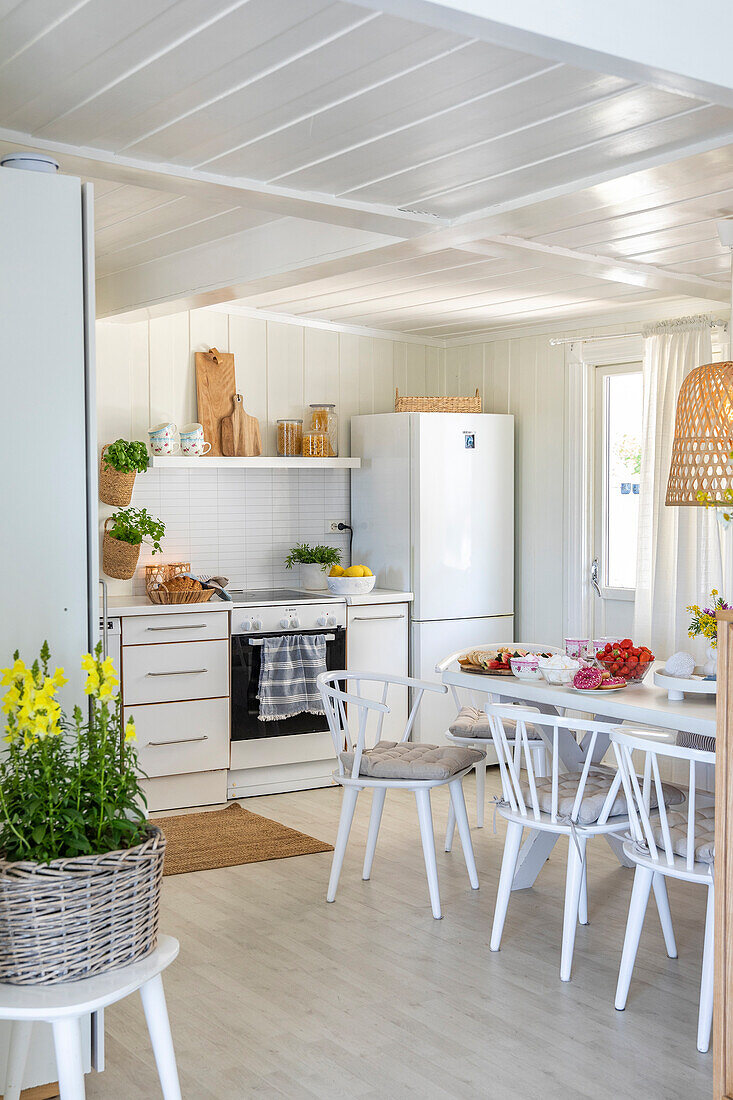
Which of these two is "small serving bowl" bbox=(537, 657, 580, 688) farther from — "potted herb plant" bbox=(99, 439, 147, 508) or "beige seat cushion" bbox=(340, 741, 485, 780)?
"potted herb plant" bbox=(99, 439, 147, 508)

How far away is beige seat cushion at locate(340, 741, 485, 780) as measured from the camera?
3883mm

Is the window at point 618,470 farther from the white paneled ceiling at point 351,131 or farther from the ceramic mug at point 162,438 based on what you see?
the ceramic mug at point 162,438

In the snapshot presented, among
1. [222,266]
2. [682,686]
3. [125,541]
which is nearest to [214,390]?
[125,541]

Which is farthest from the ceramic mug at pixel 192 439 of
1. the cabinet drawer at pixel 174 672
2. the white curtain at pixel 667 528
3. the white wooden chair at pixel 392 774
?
the white curtain at pixel 667 528

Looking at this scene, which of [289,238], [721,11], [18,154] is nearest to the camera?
[721,11]

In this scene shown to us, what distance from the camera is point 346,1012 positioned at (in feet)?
10.3

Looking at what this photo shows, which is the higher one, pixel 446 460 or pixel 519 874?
pixel 446 460

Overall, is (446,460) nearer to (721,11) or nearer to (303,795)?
(303,795)

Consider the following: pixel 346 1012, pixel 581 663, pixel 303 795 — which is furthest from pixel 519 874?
pixel 303 795

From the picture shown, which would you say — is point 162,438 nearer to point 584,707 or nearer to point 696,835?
point 584,707

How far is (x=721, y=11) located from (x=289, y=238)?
2076mm

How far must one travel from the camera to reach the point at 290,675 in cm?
544

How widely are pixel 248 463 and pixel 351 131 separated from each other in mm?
3200

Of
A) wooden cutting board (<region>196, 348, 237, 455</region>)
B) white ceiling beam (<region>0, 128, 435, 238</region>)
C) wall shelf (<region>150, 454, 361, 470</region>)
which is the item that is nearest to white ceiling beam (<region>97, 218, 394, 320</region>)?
white ceiling beam (<region>0, 128, 435, 238</region>)
